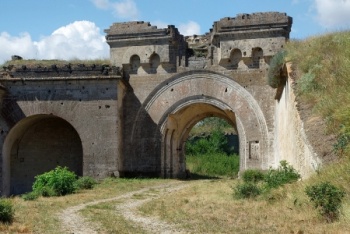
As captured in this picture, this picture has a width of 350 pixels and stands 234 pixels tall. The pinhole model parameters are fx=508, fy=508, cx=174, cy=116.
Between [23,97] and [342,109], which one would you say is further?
[23,97]

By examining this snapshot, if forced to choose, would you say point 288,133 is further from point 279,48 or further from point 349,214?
point 349,214

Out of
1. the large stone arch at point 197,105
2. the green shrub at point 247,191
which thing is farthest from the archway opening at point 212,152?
the green shrub at point 247,191

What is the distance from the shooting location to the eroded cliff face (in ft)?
27.9

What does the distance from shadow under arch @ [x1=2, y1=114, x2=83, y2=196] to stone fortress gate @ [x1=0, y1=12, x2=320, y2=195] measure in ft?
0.63

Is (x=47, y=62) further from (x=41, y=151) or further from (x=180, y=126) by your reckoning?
(x=180, y=126)

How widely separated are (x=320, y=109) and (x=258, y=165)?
23.0 feet

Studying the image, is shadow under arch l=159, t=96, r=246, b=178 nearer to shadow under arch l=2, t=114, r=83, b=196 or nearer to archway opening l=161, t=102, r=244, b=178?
archway opening l=161, t=102, r=244, b=178

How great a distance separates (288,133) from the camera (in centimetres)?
1250

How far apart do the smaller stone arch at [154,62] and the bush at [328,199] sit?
1175 cm

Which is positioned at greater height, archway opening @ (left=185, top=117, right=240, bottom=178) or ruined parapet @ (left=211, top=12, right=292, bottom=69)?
ruined parapet @ (left=211, top=12, right=292, bottom=69)

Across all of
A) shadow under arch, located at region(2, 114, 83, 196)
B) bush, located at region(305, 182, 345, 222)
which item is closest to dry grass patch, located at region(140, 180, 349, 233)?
bush, located at region(305, 182, 345, 222)

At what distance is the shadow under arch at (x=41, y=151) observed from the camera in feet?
60.8

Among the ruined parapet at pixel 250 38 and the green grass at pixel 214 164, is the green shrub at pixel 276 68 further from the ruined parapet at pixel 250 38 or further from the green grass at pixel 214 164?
the green grass at pixel 214 164

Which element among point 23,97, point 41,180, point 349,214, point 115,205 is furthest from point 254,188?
point 23,97
